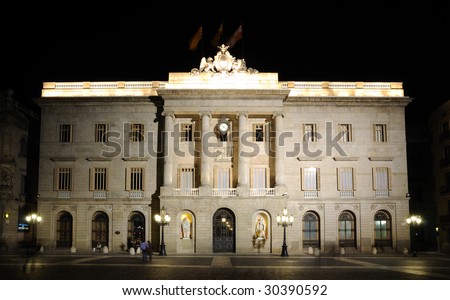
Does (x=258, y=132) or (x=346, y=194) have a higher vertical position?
(x=258, y=132)

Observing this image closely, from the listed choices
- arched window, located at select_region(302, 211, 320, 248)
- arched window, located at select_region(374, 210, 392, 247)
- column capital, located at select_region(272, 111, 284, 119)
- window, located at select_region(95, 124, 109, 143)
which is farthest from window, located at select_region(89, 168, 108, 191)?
arched window, located at select_region(374, 210, 392, 247)

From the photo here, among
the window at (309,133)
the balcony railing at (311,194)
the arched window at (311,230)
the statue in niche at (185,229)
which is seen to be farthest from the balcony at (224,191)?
the window at (309,133)

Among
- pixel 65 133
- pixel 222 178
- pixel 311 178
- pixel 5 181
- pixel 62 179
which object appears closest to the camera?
pixel 222 178

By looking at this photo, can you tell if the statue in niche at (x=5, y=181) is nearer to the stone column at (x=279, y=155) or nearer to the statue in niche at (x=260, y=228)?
the statue in niche at (x=260, y=228)

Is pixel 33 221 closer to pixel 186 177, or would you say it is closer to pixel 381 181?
pixel 186 177

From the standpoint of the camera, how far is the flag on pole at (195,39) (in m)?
50.9

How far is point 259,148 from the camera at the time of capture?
175ft

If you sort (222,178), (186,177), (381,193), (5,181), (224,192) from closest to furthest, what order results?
(224,192), (222,178), (186,177), (381,193), (5,181)

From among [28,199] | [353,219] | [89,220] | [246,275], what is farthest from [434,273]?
[28,199]

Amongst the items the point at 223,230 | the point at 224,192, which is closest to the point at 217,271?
the point at 223,230

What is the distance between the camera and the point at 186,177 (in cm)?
5347

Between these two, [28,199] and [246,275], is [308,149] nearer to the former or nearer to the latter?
[246,275]

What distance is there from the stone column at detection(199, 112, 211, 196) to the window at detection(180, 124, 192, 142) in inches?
97.0

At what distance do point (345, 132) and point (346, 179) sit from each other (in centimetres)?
488
